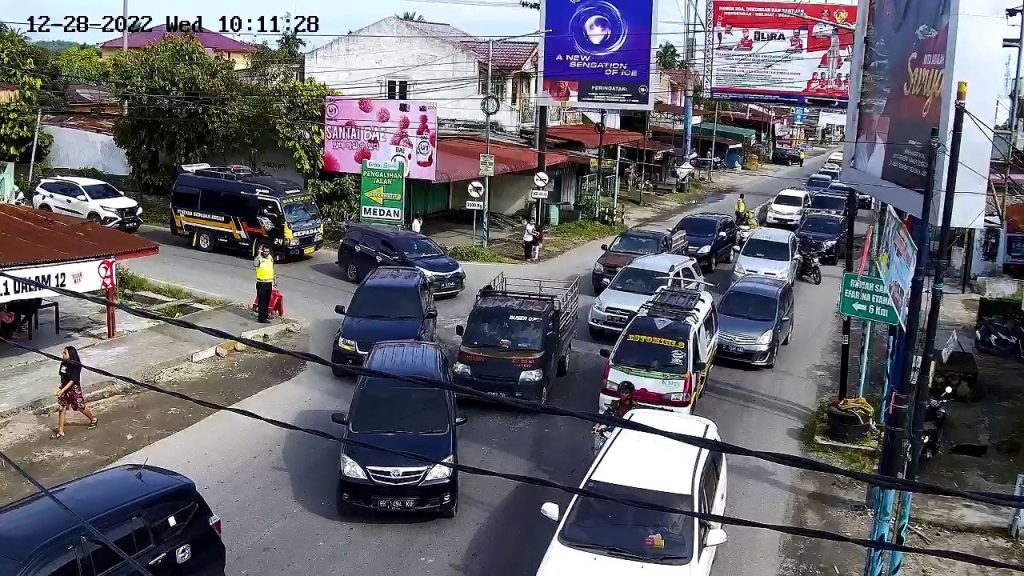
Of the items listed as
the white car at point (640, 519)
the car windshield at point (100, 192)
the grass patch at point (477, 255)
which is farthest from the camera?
the grass patch at point (477, 255)

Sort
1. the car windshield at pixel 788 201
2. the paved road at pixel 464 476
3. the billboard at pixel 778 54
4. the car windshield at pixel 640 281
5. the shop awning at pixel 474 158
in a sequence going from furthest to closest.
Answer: the billboard at pixel 778 54 < the car windshield at pixel 788 201 < the shop awning at pixel 474 158 < the car windshield at pixel 640 281 < the paved road at pixel 464 476

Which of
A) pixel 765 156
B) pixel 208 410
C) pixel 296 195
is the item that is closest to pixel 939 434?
pixel 208 410

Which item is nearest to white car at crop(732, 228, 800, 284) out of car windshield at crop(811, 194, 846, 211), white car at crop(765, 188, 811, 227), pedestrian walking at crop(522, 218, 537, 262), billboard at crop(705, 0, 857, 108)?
pedestrian walking at crop(522, 218, 537, 262)

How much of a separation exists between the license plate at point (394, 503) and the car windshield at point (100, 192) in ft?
73.9

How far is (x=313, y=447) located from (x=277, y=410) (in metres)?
1.90

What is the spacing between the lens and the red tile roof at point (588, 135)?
4531 centimetres

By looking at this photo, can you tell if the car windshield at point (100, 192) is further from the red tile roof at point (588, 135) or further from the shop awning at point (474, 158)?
the red tile roof at point (588, 135)

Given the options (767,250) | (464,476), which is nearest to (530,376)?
(464,476)

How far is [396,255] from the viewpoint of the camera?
24172 millimetres

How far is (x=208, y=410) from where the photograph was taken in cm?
1522

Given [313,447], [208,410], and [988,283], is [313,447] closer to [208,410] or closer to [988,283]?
[208,410]

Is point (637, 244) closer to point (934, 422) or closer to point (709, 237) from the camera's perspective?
point (709, 237)

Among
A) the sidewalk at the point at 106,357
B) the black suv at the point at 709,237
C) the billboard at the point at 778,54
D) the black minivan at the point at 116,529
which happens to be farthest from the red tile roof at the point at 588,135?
the black minivan at the point at 116,529

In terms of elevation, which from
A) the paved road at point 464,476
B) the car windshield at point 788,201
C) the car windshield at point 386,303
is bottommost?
the paved road at point 464,476
